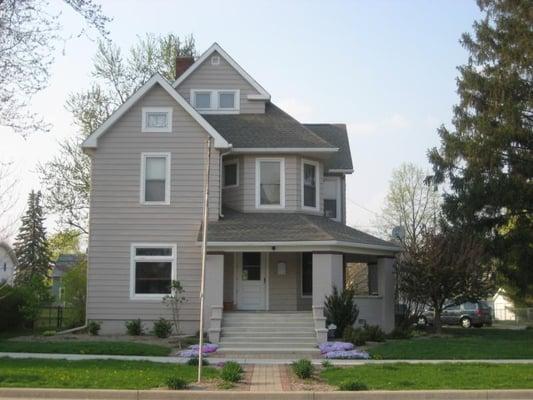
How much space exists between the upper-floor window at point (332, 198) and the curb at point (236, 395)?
15.2 meters

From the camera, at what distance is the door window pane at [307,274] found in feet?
75.6

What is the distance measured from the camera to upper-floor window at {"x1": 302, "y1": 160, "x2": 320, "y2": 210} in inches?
930

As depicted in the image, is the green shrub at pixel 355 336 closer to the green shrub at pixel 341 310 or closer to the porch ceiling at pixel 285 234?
the green shrub at pixel 341 310

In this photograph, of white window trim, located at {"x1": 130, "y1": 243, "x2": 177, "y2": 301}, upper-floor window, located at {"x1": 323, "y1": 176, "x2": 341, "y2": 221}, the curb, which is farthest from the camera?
upper-floor window, located at {"x1": 323, "y1": 176, "x2": 341, "y2": 221}

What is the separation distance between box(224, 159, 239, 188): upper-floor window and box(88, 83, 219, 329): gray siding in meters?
1.30

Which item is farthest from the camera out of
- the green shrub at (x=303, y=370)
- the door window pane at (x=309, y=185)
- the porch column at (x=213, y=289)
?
the door window pane at (x=309, y=185)

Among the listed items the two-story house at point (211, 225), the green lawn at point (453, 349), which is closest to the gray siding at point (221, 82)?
the two-story house at point (211, 225)

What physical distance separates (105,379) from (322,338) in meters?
8.06

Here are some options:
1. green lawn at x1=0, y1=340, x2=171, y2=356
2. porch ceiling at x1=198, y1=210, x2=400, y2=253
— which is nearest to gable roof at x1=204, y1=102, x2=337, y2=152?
porch ceiling at x1=198, y1=210, x2=400, y2=253

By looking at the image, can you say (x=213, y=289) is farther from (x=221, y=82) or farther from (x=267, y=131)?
(x=221, y=82)

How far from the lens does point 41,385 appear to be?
11.7 m

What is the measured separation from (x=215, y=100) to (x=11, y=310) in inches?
435

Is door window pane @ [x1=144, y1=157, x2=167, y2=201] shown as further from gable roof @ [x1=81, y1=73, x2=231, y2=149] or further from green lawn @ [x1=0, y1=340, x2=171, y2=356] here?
green lawn @ [x1=0, y1=340, x2=171, y2=356]

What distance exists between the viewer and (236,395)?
437 inches
